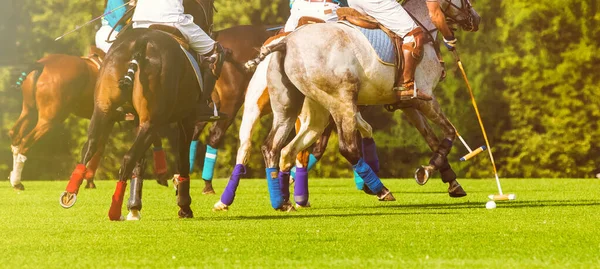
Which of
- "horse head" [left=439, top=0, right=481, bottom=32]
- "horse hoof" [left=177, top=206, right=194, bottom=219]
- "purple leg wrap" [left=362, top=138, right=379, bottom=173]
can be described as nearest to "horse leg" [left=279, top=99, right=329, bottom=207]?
"horse hoof" [left=177, top=206, right=194, bottom=219]

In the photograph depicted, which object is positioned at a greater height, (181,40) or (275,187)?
(181,40)

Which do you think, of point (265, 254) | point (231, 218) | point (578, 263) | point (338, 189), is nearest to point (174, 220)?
point (231, 218)

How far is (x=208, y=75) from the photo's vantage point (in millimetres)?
11289

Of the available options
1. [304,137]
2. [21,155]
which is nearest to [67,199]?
[304,137]

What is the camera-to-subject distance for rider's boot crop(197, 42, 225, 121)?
11.1 metres

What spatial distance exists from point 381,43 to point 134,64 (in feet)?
7.77

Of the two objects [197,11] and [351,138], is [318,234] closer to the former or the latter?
[351,138]

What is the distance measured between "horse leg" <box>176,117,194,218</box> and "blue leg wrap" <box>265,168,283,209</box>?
0.74 m

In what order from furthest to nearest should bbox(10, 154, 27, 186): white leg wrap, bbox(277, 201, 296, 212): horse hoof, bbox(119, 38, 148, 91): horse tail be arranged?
1. bbox(10, 154, 27, 186): white leg wrap
2. bbox(277, 201, 296, 212): horse hoof
3. bbox(119, 38, 148, 91): horse tail

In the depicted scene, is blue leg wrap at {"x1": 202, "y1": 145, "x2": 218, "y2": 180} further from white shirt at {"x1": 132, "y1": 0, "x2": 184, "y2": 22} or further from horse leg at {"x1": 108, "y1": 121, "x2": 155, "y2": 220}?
horse leg at {"x1": 108, "y1": 121, "x2": 155, "y2": 220}

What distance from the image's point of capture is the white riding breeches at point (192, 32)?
425 inches

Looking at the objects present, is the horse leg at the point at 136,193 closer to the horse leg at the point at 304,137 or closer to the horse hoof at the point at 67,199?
the horse hoof at the point at 67,199

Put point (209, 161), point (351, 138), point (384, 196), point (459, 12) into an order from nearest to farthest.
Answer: point (351, 138) < point (384, 196) < point (459, 12) < point (209, 161)

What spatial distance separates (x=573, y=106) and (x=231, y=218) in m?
8.88
